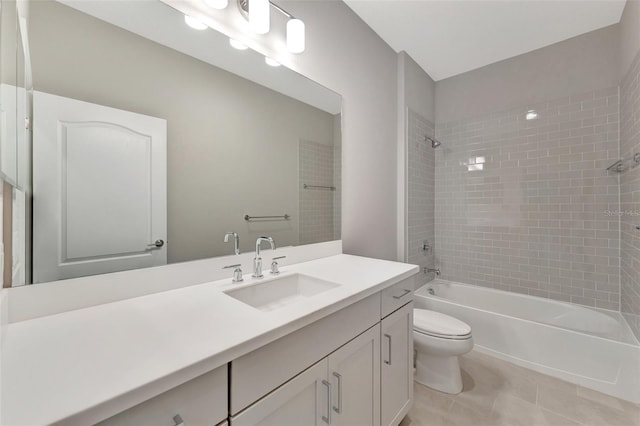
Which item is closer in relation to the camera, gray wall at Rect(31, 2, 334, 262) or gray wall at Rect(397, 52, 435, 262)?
gray wall at Rect(31, 2, 334, 262)

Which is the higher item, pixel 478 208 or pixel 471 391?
pixel 478 208

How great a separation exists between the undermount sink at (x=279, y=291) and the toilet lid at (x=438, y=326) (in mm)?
999

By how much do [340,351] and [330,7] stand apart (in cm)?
208

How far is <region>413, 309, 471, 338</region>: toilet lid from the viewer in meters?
1.73

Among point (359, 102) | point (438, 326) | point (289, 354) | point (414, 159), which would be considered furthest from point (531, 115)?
point (289, 354)

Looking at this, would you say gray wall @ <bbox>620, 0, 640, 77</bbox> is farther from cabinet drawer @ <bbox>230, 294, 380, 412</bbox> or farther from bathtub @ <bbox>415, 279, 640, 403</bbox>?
cabinet drawer @ <bbox>230, 294, 380, 412</bbox>

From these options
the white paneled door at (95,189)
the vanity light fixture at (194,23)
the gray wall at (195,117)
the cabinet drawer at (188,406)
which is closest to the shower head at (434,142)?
the gray wall at (195,117)

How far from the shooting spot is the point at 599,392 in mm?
1718

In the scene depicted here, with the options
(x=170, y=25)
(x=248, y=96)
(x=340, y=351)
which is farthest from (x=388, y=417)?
(x=170, y=25)

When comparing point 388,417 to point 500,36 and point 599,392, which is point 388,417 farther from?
point 500,36

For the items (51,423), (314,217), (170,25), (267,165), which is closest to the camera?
(51,423)

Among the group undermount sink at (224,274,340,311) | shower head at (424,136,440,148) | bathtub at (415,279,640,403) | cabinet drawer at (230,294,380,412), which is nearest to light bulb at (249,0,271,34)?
undermount sink at (224,274,340,311)

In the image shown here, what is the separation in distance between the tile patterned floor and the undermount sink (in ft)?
3.35

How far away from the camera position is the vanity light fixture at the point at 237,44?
1257mm
